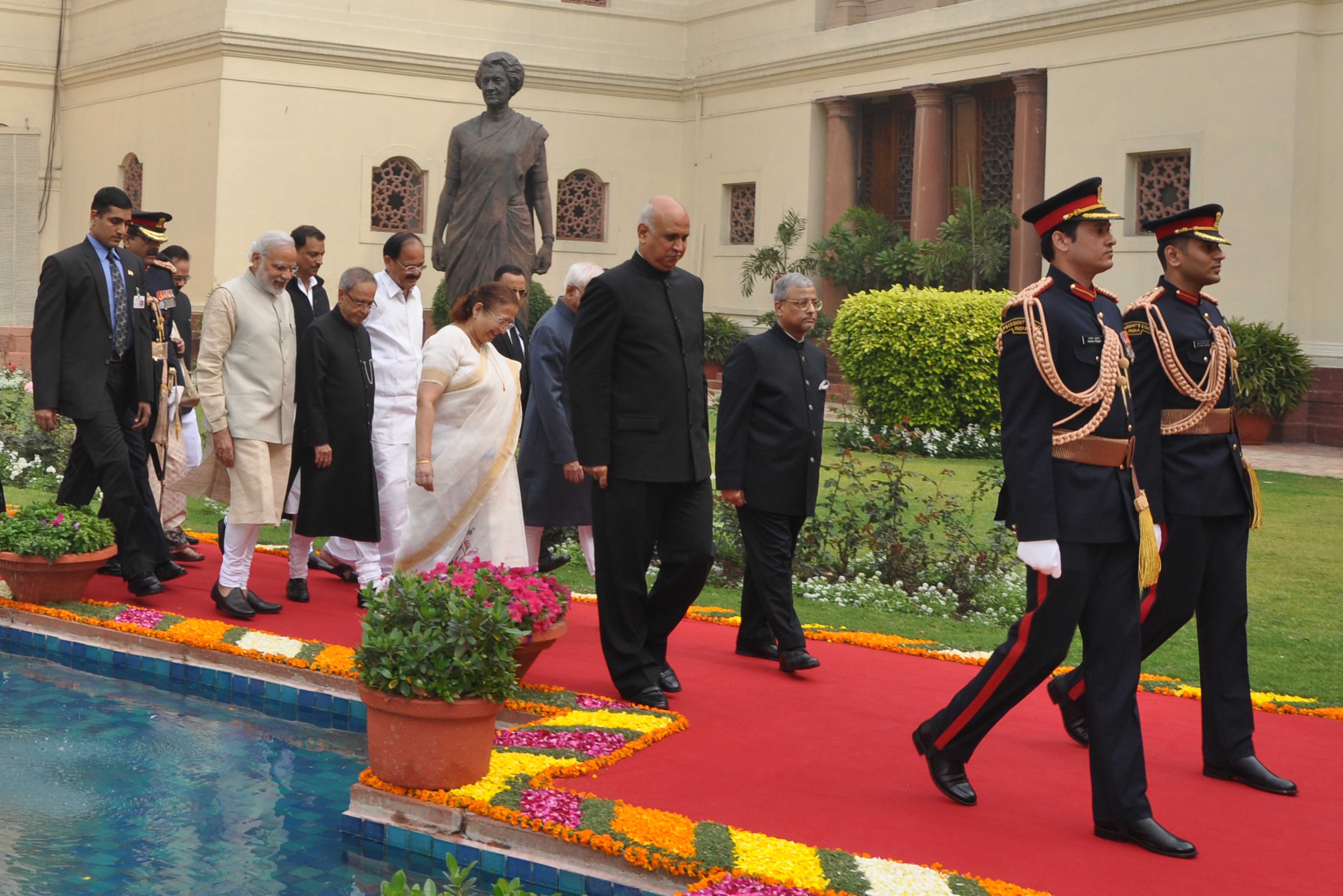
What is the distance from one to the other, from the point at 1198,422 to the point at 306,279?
4764 millimetres

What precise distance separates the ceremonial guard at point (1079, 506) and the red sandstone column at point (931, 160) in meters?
16.5

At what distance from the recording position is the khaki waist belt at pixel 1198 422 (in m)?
5.11

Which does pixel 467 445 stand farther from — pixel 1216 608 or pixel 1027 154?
pixel 1027 154

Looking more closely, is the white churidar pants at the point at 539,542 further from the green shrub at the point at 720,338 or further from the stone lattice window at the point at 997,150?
the green shrub at the point at 720,338

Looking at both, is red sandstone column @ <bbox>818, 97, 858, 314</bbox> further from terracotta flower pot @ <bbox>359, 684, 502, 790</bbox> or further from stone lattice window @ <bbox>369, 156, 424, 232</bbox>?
terracotta flower pot @ <bbox>359, 684, 502, 790</bbox>

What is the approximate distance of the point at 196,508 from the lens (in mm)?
11664

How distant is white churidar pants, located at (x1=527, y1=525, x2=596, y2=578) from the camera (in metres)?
8.05

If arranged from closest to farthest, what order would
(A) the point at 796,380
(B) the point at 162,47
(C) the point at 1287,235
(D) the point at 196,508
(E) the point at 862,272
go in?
(A) the point at 796,380
(D) the point at 196,508
(C) the point at 1287,235
(E) the point at 862,272
(B) the point at 162,47

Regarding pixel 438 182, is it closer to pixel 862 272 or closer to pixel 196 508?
pixel 862 272

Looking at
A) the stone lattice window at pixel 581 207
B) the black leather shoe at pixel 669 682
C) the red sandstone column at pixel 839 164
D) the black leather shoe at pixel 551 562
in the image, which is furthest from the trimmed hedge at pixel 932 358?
the black leather shoe at pixel 669 682

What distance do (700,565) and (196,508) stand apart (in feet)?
22.9

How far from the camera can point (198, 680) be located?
6602 mm

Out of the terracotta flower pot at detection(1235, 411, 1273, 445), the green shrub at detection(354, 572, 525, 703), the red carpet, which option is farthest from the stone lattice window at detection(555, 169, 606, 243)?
the green shrub at detection(354, 572, 525, 703)

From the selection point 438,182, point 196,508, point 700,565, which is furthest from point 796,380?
point 438,182
